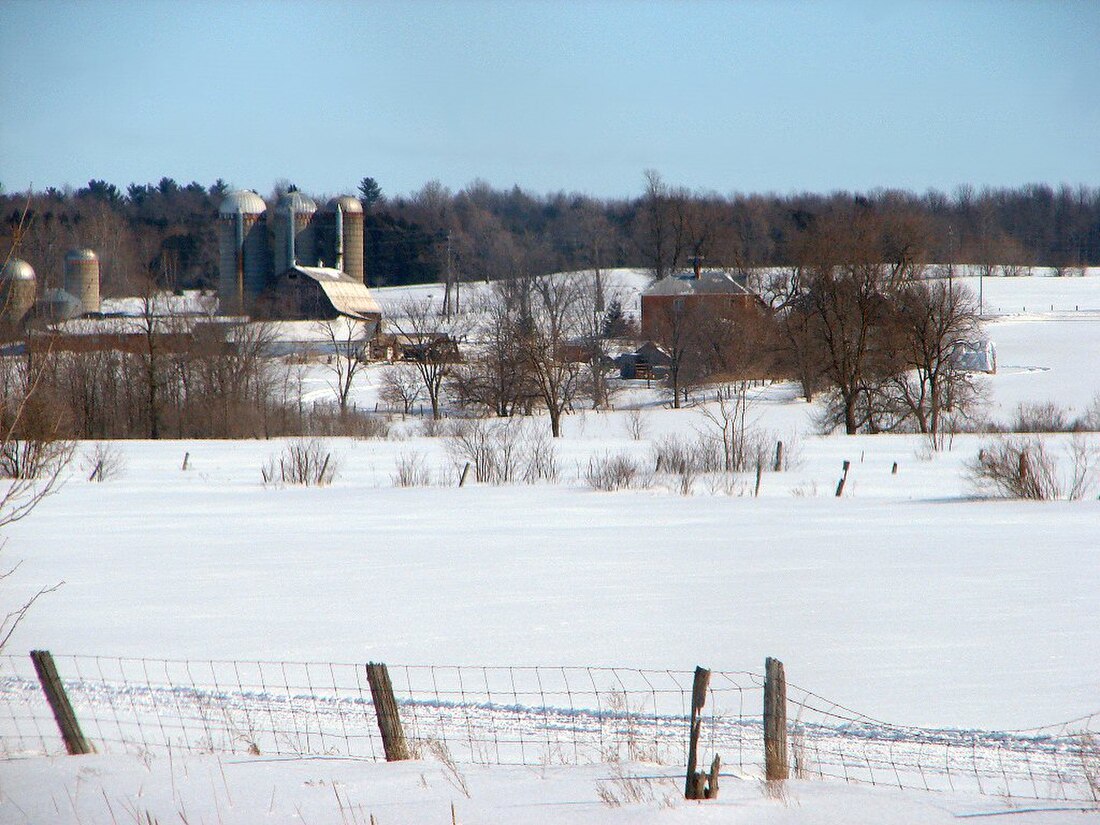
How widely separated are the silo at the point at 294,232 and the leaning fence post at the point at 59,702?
90.8 meters

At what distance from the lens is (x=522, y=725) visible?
28.2ft

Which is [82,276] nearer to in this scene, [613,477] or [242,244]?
[242,244]

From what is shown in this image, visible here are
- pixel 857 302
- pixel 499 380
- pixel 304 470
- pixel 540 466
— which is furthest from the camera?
pixel 499 380

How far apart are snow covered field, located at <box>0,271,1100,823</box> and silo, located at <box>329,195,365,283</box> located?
7324cm

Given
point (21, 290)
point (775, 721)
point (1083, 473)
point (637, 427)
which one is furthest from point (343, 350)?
point (775, 721)

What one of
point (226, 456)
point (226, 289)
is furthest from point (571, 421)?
point (226, 289)

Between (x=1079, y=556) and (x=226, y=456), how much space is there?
28.0 meters

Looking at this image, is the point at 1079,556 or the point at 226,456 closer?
the point at 1079,556

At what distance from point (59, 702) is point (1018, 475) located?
70.4 ft

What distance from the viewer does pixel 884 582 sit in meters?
14.8

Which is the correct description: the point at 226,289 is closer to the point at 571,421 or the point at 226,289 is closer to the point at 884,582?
the point at 571,421

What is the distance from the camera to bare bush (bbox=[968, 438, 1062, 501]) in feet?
78.5

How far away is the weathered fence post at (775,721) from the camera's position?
641 cm

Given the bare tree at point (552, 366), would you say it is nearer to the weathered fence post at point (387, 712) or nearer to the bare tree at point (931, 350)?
the bare tree at point (931, 350)
